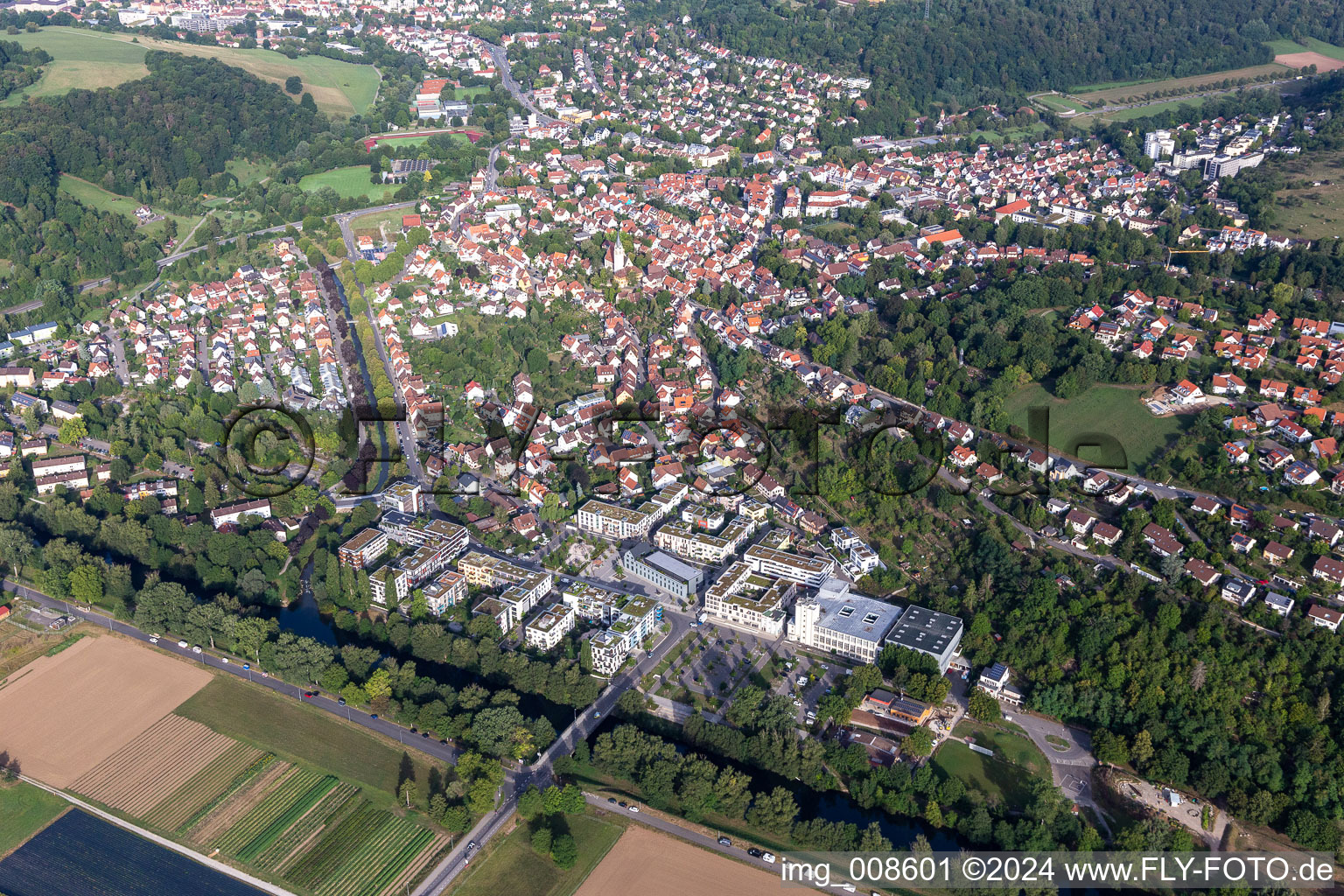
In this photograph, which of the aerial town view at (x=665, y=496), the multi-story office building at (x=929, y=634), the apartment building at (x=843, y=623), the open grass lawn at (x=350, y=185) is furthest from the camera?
the open grass lawn at (x=350, y=185)

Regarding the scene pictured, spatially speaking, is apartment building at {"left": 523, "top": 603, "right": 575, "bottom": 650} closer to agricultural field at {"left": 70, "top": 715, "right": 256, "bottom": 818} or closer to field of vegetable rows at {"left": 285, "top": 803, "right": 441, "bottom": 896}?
field of vegetable rows at {"left": 285, "top": 803, "right": 441, "bottom": 896}

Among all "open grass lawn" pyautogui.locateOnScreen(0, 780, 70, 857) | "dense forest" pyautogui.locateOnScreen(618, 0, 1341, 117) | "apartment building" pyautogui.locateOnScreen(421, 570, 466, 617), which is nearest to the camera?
"open grass lawn" pyautogui.locateOnScreen(0, 780, 70, 857)

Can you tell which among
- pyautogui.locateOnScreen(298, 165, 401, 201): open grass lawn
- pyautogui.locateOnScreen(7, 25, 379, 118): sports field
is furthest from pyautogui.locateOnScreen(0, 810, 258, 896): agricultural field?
pyautogui.locateOnScreen(7, 25, 379, 118): sports field

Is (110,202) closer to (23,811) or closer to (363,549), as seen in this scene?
(363,549)

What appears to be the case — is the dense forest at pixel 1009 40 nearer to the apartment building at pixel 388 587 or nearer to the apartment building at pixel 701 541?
the apartment building at pixel 701 541

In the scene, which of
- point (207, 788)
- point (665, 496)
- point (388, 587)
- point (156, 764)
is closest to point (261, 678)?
point (156, 764)

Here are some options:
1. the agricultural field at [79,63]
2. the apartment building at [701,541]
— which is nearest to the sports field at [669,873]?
the apartment building at [701,541]
